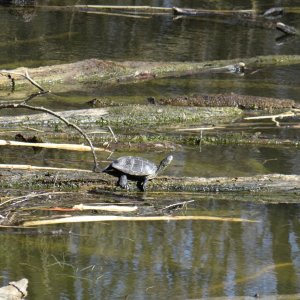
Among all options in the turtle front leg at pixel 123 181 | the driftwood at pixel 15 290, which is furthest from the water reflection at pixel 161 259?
the turtle front leg at pixel 123 181

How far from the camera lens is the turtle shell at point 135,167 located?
760cm

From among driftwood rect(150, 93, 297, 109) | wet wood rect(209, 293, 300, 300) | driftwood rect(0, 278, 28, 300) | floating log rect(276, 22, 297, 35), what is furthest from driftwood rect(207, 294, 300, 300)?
floating log rect(276, 22, 297, 35)

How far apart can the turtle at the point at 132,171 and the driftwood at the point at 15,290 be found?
2355mm

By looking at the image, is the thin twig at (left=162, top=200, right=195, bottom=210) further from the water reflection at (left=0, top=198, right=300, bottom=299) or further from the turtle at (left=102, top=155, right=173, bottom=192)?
the turtle at (left=102, top=155, right=173, bottom=192)

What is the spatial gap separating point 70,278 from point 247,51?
36.3 ft

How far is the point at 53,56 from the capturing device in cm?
1462

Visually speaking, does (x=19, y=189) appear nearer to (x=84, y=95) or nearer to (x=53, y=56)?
(x=84, y=95)

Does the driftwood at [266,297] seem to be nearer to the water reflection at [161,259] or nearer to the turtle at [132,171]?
the water reflection at [161,259]

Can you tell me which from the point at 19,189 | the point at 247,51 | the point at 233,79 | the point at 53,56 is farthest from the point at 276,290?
the point at 247,51

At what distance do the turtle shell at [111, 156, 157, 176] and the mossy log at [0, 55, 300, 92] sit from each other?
165 inches

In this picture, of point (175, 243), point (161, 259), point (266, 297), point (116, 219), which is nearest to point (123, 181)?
point (116, 219)

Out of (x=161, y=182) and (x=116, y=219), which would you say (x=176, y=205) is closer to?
(x=161, y=182)

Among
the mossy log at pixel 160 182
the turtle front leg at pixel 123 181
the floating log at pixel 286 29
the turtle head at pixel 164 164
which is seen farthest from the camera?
the floating log at pixel 286 29

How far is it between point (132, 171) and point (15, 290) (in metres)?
2.48
